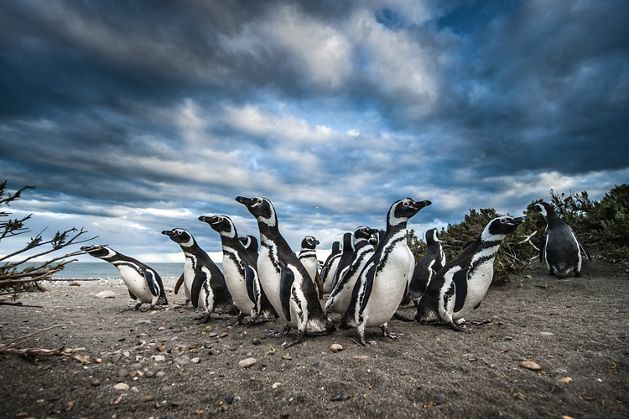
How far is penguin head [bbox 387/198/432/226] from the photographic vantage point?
520cm

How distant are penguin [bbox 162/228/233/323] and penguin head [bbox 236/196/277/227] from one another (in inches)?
83.1

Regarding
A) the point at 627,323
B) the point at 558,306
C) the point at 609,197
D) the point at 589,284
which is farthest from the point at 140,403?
the point at 609,197

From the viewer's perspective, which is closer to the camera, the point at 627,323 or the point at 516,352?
the point at 516,352

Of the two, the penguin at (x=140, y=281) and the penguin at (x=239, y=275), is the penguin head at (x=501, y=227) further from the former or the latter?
the penguin at (x=140, y=281)

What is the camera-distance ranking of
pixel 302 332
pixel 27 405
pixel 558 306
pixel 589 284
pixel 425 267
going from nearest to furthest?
pixel 27 405 → pixel 302 332 → pixel 558 306 → pixel 425 267 → pixel 589 284

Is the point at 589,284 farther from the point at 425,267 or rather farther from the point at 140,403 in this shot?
the point at 140,403

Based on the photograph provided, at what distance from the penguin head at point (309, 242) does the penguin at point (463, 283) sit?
315 cm

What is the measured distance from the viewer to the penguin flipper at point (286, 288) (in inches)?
192

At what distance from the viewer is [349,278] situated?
5773 mm

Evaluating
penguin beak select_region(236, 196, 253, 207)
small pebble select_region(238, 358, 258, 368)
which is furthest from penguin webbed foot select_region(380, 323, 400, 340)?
penguin beak select_region(236, 196, 253, 207)

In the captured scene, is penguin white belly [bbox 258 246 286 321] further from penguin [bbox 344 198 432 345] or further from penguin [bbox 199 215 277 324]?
penguin [bbox 344 198 432 345]

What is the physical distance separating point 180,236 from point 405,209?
4.56 m

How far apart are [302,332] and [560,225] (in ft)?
26.0

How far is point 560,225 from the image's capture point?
9133 mm
